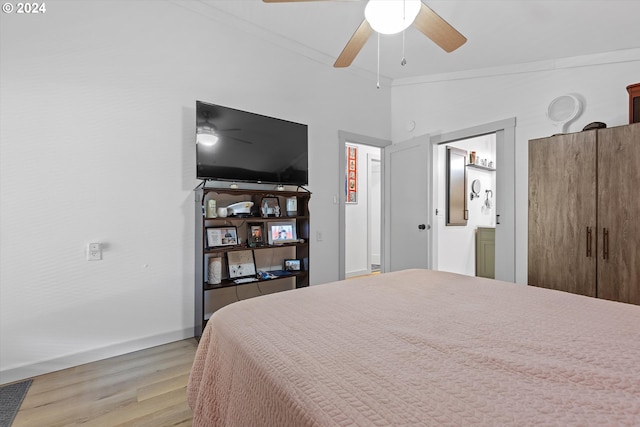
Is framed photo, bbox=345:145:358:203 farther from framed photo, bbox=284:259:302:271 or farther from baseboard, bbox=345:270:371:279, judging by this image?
framed photo, bbox=284:259:302:271

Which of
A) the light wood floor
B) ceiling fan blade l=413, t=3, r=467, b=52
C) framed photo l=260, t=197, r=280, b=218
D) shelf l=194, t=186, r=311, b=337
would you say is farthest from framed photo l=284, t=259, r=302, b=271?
ceiling fan blade l=413, t=3, r=467, b=52

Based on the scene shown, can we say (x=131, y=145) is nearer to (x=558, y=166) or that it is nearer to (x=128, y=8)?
(x=128, y=8)

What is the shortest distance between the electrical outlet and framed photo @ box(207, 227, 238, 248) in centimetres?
78

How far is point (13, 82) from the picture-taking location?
2.06 m

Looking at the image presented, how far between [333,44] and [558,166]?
248cm

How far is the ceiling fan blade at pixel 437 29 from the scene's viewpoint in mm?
1729

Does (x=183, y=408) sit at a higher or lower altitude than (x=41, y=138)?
lower

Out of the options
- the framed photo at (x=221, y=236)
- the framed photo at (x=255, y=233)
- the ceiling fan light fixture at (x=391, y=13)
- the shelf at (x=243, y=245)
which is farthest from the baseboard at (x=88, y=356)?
the ceiling fan light fixture at (x=391, y=13)

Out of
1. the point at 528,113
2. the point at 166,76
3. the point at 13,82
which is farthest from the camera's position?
the point at 528,113

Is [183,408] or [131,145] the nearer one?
[183,408]

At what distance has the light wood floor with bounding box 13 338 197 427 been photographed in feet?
5.46

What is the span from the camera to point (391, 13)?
1658mm

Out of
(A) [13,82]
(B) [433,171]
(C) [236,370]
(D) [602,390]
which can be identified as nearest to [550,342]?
(D) [602,390]

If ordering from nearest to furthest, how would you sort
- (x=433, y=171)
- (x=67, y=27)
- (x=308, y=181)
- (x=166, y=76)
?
1. (x=67, y=27)
2. (x=166, y=76)
3. (x=308, y=181)
4. (x=433, y=171)
